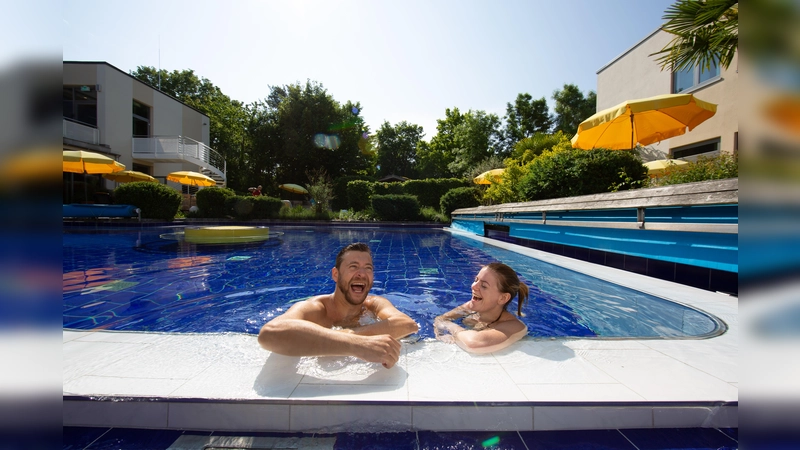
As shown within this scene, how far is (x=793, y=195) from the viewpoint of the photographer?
346 millimetres

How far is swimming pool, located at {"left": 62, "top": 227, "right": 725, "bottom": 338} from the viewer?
11.4 feet

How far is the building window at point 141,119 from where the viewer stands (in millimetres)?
21094

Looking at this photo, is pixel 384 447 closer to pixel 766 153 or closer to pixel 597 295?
pixel 766 153

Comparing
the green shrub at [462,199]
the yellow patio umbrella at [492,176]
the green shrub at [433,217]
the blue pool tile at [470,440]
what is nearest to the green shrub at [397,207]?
the green shrub at [433,217]

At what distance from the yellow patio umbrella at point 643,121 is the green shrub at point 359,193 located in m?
14.6

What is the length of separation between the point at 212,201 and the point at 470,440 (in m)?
18.8

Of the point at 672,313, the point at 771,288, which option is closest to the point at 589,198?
the point at 672,313

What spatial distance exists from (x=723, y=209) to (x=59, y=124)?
467cm

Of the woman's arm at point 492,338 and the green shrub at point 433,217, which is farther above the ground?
the green shrub at point 433,217

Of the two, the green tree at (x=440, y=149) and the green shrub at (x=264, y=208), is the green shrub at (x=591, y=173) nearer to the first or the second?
the green shrub at (x=264, y=208)

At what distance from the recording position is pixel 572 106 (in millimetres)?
33969

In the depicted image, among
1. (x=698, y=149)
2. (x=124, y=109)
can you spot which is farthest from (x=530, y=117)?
(x=124, y=109)

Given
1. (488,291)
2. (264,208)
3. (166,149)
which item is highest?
(166,149)

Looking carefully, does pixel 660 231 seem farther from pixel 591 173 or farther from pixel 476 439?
pixel 476 439
